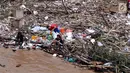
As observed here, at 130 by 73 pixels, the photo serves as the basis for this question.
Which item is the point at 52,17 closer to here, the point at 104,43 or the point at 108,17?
the point at 108,17

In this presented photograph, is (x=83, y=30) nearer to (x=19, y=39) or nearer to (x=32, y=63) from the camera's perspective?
(x=19, y=39)

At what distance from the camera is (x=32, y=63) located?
24.9 feet

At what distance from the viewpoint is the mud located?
23.6 ft

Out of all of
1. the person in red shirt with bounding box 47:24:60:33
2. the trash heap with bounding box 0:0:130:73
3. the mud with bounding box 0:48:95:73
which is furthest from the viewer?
the person in red shirt with bounding box 47:24:60:33

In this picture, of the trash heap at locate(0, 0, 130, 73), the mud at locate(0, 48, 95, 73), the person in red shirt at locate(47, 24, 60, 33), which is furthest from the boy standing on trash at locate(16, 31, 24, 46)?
the person in red shirt at locate(47, 24, 60, 33)

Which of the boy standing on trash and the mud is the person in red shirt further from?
the mud

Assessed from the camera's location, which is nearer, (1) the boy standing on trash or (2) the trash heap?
(2) the trash heap

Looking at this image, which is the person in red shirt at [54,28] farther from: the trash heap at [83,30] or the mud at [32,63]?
the mud at [32,63]

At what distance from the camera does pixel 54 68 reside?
290 inches

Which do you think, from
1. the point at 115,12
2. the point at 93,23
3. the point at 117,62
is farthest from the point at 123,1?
the point at 117,62

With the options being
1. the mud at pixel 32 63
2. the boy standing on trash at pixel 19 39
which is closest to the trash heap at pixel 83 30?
the boy standing on trash at pixel 19 39

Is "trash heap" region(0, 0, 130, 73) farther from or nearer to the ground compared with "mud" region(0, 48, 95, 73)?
farther from the ground

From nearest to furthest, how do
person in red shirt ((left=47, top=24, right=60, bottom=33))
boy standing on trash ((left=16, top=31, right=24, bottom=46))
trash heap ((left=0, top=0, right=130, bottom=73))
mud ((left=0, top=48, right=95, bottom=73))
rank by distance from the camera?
mud ((left=0, top=48, right=95, bottom=73)) → trash heap ((left=0, top=0, right=130, bottom=73)) → boy standing on trash ((left=16, top=31, right=24, bottom=46)) → person in red shirt ((left=47, top=24, right=60, bottom=33))

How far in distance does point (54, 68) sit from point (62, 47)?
1060 millimetres
